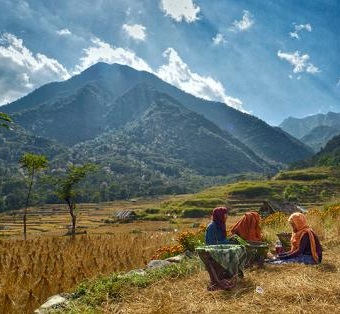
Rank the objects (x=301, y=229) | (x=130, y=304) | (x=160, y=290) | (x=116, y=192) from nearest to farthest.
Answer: (x=130, y=304), (x=160, y=290), (x=301, y=229), (x=116, y=192)

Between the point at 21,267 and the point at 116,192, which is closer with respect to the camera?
the point at 21,267

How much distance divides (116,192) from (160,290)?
→ 19007 centimetres

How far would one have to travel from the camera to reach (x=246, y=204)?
104 metres

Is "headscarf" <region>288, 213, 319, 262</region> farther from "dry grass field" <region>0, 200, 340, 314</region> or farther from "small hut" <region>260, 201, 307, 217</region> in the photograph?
"small hut" <region>260, 201, 307, 217</region>

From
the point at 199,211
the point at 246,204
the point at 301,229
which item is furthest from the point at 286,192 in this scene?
the point at 301,229

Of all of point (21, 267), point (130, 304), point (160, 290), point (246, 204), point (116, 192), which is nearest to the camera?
point (130, 304)

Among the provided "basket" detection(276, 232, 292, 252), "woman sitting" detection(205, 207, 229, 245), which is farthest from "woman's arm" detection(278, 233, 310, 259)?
"woman sitting" detection(205, 207, 229, 245)

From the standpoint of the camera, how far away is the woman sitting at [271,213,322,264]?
1153cm

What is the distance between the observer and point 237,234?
12.3 meters

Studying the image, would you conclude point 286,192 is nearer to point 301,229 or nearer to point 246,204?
point 246,204

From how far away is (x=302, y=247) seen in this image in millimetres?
11711

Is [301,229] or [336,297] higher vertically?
[301,229]

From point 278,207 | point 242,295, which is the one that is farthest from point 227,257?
point 278,207

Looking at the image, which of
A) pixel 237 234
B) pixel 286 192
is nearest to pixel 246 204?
pixel 286 192
